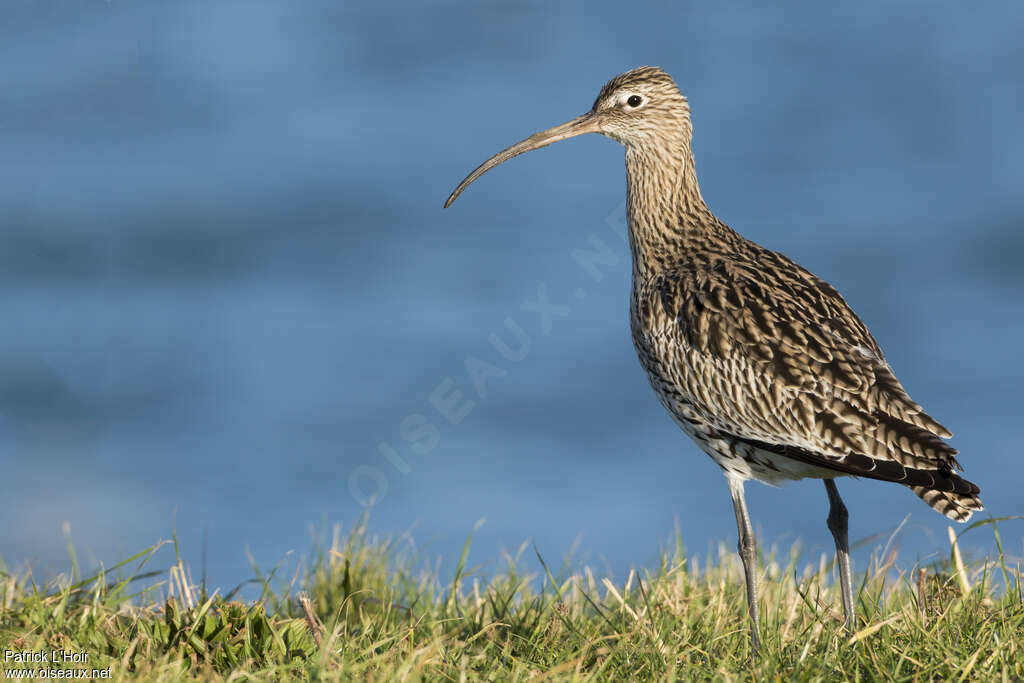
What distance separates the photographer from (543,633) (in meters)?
5.43

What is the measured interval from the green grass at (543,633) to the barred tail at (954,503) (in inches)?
8.3

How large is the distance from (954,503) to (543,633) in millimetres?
2370

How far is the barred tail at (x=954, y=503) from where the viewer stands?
5977mm

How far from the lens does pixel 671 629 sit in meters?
5.40

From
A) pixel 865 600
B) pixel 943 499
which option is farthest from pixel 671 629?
pixel 943 499

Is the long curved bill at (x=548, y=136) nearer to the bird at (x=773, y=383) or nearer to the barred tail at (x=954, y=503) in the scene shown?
the bird at (x=773, y=383)

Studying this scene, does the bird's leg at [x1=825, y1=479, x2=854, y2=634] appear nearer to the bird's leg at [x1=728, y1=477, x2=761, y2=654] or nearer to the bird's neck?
the bird's leg at [x1=728, y1=477, x2=761, y2=654]

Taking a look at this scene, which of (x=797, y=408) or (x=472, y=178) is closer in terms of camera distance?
(x=797, y=408)

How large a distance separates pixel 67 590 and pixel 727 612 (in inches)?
131

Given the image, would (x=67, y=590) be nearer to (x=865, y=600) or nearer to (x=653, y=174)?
(x=865, y=600)

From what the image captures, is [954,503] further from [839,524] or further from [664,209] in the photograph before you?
[664,209]

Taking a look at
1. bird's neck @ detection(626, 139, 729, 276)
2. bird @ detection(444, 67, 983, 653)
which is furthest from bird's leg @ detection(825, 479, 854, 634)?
bird's neck @ detection(626, 139, 729, 276)

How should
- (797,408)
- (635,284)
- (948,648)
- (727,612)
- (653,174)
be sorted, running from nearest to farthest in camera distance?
(948,648), (727,612), (797,408), (635,284), (653,174)

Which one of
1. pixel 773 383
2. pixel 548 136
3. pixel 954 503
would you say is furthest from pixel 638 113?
pixel 954 503
